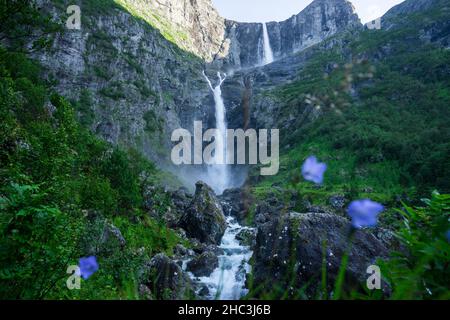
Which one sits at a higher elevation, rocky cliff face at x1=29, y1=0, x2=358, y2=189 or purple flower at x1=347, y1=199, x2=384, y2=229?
rocky cliff face at x1=29, y1=0, x2=358, y2=189

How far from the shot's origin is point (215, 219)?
118ft

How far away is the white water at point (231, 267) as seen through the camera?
21.2 m

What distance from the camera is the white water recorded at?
21.2m

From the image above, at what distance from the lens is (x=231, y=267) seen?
2480 centimetres

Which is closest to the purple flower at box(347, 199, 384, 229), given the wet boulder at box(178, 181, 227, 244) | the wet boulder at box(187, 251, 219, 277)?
the wet boulder at box(187, 251, 219, 277)

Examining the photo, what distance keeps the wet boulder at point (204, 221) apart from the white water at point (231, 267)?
130cm

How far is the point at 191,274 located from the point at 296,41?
7733 inches

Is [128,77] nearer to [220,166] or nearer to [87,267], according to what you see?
[220,166]

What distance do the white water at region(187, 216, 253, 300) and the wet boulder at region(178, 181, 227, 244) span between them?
130 cm

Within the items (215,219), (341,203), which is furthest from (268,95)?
(215,219)

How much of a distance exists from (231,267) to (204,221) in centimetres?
1083

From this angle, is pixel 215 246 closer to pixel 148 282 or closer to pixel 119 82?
pixel 148 282

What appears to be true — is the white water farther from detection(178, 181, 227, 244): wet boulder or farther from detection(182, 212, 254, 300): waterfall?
detection(178, 181, 227, 244): wet boulder
